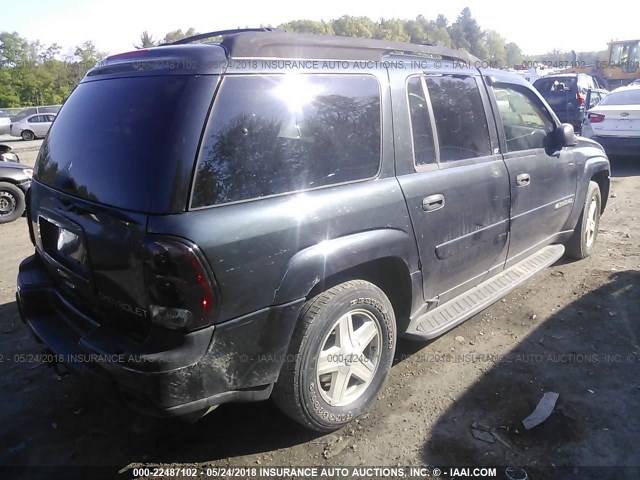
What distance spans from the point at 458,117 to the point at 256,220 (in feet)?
6.06

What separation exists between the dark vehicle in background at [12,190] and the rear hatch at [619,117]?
10.5 m

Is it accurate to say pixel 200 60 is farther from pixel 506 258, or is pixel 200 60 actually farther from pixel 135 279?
pixel 506 258

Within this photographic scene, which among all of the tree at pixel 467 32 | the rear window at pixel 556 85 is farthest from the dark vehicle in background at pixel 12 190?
the tree at pixel 467 32

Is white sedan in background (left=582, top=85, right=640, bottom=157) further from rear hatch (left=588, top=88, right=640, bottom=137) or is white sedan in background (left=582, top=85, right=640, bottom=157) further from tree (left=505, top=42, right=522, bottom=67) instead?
tree (left=505, top=42, right=522, bottom=67)

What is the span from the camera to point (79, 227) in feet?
7.68

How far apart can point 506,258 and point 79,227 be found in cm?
306

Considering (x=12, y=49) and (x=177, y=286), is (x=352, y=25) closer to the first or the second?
(x=12, y=49)

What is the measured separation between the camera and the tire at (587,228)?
4.88m

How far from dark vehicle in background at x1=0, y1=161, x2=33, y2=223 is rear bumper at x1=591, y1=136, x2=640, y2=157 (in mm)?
10536

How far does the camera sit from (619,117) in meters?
9.62

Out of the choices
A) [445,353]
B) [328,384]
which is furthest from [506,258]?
[328,384]

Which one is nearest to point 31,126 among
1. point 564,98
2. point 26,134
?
point 26,134

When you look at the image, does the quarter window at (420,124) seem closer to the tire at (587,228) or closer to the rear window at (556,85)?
the tire at (587,228)

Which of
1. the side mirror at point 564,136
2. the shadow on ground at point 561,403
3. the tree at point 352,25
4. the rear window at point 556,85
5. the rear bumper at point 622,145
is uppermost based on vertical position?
the tree at point 352,25
